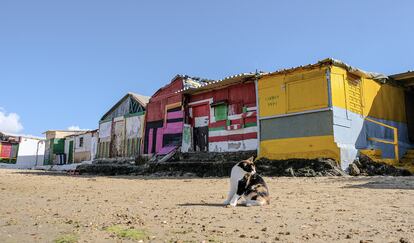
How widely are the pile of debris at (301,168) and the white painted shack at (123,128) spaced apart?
10438 mm

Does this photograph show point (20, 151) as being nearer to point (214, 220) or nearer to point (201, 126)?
point (201, 126)

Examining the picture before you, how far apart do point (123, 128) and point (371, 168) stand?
15283 millimetres

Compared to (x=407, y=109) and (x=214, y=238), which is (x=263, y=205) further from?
(x=407, y=109)

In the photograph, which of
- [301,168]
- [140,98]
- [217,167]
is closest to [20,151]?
[140,98]

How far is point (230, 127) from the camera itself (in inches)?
626

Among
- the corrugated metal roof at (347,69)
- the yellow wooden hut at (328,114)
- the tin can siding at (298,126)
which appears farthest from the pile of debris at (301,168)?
the corrugated metal roof at (347,69)

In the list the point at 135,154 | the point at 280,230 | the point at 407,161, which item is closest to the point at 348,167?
the point at 407,161

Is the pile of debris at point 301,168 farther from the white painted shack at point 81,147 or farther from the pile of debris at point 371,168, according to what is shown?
the white painted shack at point 81,147

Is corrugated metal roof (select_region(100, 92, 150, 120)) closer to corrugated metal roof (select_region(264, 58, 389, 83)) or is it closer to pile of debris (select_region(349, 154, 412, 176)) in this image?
corrugated metal roof (select_region(264, 58, 389, 83))

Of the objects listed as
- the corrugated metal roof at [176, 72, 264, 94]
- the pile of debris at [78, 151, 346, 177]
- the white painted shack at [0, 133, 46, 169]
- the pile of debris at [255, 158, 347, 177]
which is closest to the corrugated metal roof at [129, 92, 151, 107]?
the pile of debris at [78, 151, 346, 177]

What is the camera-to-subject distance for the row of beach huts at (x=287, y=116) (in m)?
12.3

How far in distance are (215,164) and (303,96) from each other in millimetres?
4024

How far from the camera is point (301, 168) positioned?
11430 millimetres

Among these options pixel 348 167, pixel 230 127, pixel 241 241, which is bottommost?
pixel 241 241
